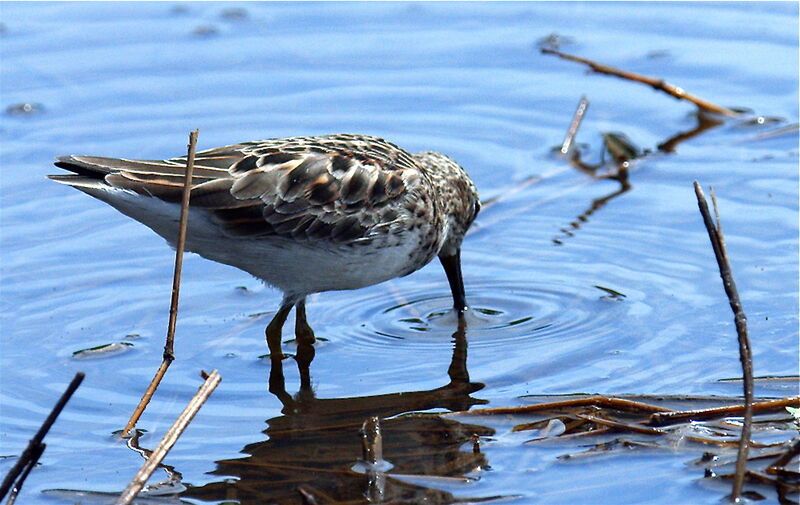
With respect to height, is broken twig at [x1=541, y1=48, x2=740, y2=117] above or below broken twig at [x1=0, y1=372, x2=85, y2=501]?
above

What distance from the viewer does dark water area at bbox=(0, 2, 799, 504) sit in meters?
6.95

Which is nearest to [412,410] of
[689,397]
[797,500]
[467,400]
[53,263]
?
[467,400]

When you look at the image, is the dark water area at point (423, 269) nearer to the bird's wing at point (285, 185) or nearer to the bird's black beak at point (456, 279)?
the bird's black beak at point (456, 279)

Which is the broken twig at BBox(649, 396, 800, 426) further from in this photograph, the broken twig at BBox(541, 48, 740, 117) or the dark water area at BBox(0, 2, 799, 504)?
the broken twig at BBox(541, 48, 740, 117)

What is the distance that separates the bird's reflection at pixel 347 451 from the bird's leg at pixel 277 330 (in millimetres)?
237

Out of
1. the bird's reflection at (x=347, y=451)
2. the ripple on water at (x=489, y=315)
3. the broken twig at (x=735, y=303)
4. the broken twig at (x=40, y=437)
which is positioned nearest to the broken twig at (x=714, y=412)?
the bird's reflection at (x=347, y=451)

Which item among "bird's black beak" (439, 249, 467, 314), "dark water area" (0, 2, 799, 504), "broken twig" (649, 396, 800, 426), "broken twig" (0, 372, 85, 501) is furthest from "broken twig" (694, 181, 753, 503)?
"bird's black beak" (439, 249, 467, 314)

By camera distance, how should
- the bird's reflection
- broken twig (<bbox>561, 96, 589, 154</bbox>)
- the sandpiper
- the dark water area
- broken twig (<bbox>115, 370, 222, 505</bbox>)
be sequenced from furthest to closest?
1. broken twig (<bbox>561, 96, 589, 154</bbox>)
2. the sandpiper
3. the dark water area
4. the bird's reflection
5. broken twig (<bbox>115, 370, 222, 505</bbox>)

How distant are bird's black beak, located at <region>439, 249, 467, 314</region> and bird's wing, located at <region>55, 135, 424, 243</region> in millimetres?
806

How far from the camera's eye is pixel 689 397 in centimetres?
709

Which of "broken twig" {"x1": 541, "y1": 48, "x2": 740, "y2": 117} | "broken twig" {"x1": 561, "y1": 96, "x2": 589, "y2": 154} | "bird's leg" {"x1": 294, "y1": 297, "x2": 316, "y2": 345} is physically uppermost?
"broken twig" {"x1": 541, "y1": 48, "x2": 740, "y2": 117}

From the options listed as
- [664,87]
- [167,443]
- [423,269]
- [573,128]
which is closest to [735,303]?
[167,443]

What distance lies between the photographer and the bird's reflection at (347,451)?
21.2 feet

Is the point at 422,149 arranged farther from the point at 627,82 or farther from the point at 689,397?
the point at 689,397
